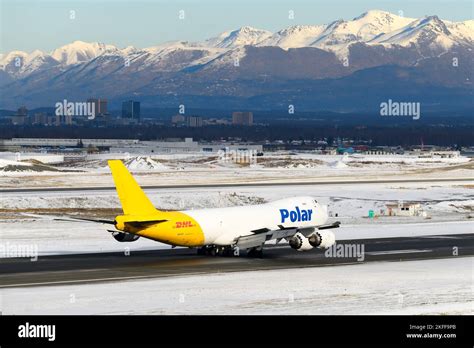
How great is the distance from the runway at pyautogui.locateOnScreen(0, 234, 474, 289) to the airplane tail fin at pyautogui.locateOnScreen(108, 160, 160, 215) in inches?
144

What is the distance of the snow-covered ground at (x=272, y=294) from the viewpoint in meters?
53.8

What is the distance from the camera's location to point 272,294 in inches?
2325

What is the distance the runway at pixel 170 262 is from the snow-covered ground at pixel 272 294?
8.09 feet

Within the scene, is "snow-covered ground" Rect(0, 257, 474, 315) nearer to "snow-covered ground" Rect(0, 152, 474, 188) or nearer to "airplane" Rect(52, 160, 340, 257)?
"airplane" Rect(52, 160, 340, 257)

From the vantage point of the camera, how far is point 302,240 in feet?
248

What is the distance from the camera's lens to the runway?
215ft

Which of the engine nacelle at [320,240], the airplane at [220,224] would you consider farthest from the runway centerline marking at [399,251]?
the engine nacelle at [320,240]

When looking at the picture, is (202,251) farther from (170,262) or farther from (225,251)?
(170,262)

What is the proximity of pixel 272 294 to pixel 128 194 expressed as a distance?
1473 centimetres

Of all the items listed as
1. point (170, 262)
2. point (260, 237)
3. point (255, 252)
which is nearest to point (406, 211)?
point (255, 252)

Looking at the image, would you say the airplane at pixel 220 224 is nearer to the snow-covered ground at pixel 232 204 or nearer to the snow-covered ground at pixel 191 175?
the snow-covered ground at pixel 232 204

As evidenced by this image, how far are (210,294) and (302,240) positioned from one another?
59.0 ft
